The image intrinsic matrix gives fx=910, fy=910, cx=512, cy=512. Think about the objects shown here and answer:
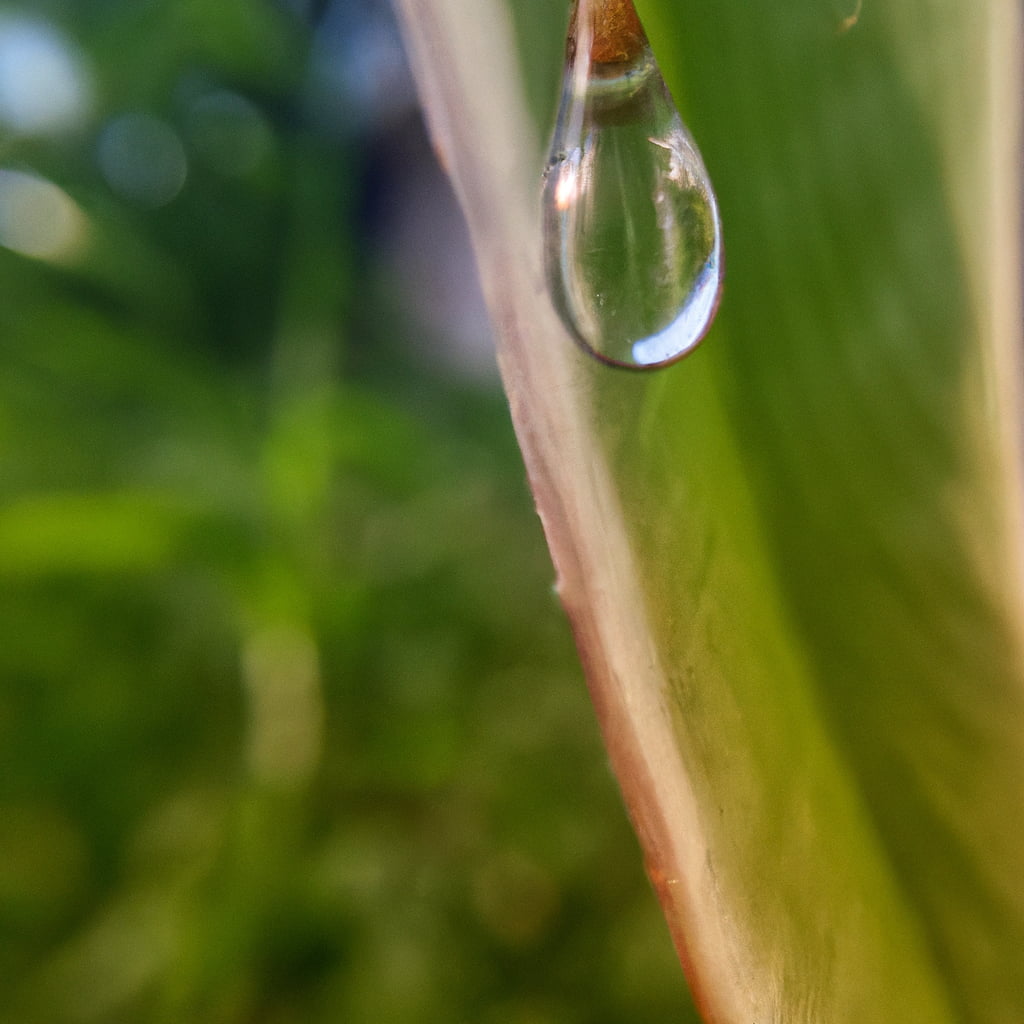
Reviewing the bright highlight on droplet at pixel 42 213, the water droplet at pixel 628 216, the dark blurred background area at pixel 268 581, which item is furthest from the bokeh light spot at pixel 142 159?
the water droplet at pixel 628 216

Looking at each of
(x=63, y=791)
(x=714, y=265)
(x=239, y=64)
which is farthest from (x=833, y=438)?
(x=239, y=64)

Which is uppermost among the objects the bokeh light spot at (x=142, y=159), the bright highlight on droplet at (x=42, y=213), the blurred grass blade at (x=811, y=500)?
the bokeh light spot at (x=142, y=159)

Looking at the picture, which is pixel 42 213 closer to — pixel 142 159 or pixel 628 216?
pixel 142 159

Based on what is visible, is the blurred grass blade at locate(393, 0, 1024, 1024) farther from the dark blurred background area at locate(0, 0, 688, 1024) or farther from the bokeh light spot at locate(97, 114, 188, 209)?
the bokeh light spot at locate(97, 114, 188, 209)

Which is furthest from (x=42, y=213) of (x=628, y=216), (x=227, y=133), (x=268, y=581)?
(x=628, y=216)

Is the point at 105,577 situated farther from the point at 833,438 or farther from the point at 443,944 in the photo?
the point at 833,438

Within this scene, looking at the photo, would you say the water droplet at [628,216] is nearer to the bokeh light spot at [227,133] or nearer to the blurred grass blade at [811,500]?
the blurred grass blade at [811,500]

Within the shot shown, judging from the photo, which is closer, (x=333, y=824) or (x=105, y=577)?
(x=333, y=824)
